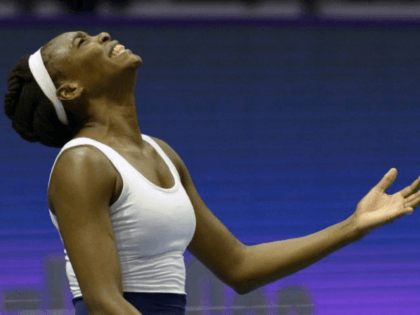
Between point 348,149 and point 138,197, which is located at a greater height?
point 138,197

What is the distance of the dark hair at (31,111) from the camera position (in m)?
2.30

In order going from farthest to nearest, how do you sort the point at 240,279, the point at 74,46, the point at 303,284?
the point at 303,284 → the point at 240,279 → the point at 74,46

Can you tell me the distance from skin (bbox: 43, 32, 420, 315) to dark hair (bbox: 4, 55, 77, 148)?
50 millimetres

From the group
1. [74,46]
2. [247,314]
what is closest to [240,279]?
[74,46]

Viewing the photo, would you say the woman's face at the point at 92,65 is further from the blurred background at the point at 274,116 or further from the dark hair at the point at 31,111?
the blurred background at the point at 274,116

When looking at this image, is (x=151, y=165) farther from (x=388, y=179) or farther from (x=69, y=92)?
(x=388, y=179)

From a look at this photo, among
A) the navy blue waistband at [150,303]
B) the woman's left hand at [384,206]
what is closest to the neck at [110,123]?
the navy blue waistband at [150,303]

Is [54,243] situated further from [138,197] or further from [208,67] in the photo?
[138,197]

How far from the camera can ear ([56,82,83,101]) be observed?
2283mm

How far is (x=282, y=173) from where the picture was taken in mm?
6094

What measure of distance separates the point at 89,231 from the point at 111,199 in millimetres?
106

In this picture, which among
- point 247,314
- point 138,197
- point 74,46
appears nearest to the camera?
point 138,197

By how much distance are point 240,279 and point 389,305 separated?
341cm

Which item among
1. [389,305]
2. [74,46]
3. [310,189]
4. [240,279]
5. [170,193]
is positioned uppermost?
[74,46]
